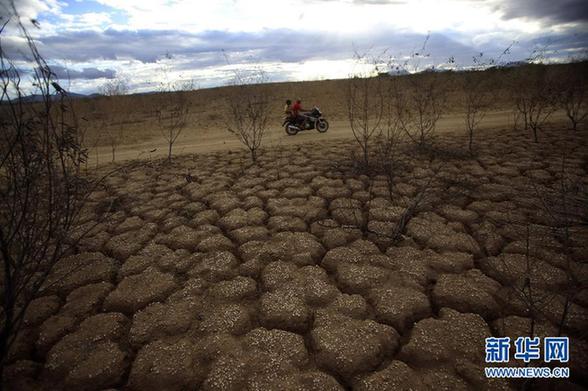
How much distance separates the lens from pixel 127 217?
2908 mm

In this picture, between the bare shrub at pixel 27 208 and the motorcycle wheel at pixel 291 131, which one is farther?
the motorcycle wheel at pixel 291 131

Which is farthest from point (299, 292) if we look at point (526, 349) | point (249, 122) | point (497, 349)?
point (249, 122)

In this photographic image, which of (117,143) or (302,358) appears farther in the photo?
(117,143)

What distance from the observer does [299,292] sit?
185cm

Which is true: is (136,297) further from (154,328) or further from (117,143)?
(117,143)

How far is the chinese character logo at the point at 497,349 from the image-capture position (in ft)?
4.66

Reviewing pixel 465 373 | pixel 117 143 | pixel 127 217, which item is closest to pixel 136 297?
pixel 127 217

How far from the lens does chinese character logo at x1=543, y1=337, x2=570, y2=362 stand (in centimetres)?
141

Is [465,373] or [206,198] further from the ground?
[206,198]

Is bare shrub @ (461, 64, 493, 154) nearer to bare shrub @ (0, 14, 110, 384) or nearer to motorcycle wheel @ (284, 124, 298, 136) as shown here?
motorcycle wheel @ (284, 124, 298, 136)

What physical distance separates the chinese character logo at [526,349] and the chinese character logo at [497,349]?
0.04 meters

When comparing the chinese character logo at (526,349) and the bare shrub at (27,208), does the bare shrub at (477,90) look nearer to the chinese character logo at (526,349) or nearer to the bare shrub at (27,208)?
the chinese character logo at (526,349)

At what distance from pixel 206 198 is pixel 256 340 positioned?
6.32 feet

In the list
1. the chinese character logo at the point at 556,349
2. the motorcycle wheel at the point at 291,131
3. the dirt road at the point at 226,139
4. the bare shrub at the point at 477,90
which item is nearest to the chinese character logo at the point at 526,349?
the chinese character logo at the point at 556,349
